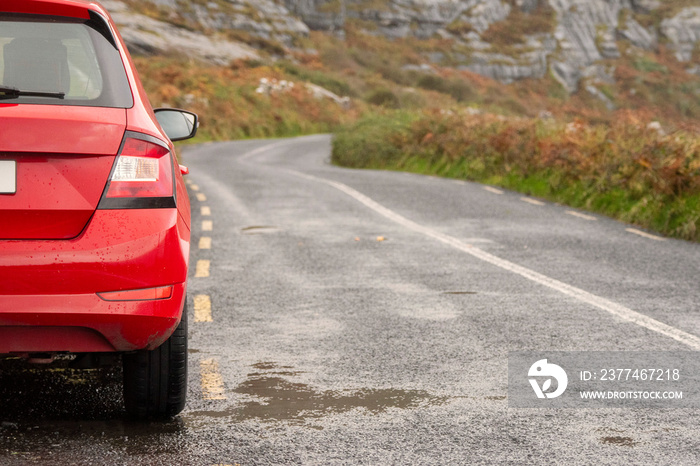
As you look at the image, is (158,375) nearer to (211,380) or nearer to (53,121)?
(211,380)

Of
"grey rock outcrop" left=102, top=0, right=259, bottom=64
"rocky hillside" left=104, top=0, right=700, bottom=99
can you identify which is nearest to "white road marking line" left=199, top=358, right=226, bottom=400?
"grey rock outcrop" left=102, top=0, right=259, bottom=64

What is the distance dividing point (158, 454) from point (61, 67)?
1716 mm

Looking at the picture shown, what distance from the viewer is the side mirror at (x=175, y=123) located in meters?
5.07

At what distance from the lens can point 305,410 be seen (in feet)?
14.8

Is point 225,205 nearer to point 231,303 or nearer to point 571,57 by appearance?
point 231,303

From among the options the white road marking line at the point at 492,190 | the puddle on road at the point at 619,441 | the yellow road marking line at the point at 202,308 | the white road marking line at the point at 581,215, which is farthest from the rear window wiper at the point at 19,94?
the white road marking line at the point at 492,190

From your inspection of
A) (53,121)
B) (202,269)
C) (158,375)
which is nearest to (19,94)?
(53,121)

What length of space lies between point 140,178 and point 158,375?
960 mm

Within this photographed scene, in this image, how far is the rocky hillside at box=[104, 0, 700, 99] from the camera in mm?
77875

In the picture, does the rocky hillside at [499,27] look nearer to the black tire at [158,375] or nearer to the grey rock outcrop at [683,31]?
the grey rock outcrop at [683,31]

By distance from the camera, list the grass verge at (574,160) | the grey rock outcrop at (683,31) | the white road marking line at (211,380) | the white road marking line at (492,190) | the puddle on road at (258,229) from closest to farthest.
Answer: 1. the white road marking line at (211,380)
2. the puddle on road at (258,229)
3. the grass verge at (574,160)
4. the white road marking line at (492,190)
5. the grey rock outcrop at (683,31)

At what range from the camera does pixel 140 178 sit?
12.5 ft

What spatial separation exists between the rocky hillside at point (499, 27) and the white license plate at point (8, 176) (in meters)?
71.3

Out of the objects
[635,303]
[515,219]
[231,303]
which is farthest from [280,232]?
[635,303]
